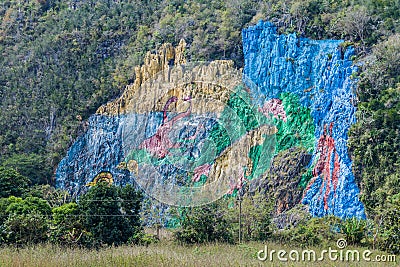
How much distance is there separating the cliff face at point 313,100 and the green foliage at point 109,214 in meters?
7.95

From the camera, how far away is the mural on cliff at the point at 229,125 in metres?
22.0

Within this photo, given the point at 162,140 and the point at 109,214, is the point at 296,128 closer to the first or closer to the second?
the point at 162,140

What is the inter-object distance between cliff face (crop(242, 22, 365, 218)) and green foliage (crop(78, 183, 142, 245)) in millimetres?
7947

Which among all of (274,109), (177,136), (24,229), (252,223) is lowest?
(252,223)

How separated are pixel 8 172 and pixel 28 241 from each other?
16.3ft

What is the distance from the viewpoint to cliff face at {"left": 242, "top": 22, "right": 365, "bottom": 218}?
21.2 m

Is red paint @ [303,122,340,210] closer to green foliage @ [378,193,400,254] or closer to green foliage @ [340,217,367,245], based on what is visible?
green foliage @ [340,217,367,245]

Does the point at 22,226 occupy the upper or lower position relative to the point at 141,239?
upper

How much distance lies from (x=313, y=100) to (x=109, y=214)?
11.4m

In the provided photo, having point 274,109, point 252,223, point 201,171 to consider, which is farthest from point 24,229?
point 274,109

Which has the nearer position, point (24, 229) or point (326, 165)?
point (24, 229)

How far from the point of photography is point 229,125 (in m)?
24.6

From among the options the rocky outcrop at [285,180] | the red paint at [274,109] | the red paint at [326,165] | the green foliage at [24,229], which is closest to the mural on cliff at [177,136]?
the red paint at [274,109]

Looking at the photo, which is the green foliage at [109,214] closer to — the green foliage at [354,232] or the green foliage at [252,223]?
the green foliage at [252,223]
